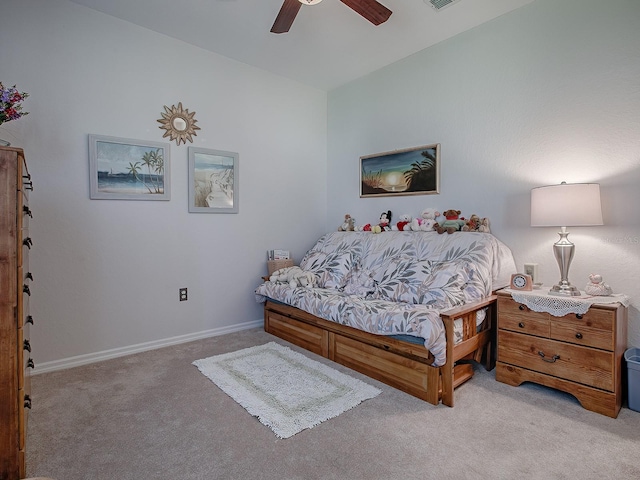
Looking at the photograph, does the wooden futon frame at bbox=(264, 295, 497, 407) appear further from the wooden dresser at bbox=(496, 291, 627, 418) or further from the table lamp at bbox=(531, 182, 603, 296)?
the table lamp at bbox=(531, 182, 603, 296)

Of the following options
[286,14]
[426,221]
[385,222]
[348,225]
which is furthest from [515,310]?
[286,14]

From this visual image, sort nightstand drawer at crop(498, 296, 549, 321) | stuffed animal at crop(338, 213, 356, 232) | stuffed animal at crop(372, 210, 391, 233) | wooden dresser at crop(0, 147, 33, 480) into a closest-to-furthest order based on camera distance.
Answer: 1. wooden dresser at crop(0, 147, 33, 480)
2. nightstand drawer at crop(498, 296, 549, 321)
3. stuffed animal at crop(372, 210, 391, 233)
4. stuffed animal at crop(338, 213, 356, 232)

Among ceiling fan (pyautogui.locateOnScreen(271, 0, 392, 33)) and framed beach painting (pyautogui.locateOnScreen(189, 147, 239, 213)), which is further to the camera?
framed beach painting (pyautogui.locateOnScreen(189, 147, 239, 213))

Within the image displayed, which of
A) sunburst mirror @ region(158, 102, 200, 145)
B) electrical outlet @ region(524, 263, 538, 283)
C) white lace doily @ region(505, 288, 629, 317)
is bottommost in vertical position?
white lace doily @ region(505, 288, 629, 317)

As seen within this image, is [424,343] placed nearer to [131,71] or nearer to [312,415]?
[312,415]

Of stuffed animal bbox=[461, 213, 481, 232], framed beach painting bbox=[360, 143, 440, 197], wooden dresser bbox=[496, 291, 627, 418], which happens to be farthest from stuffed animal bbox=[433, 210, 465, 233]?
wooden dresser bbox=[496, 291, 627, 418]

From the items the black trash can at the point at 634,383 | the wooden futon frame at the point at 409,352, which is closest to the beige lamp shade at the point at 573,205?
the wooden futon frame at the point at 409,352

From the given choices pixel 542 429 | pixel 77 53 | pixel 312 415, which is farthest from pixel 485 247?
pixel 77 53

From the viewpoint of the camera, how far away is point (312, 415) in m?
1.92

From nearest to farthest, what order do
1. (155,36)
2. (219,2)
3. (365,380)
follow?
(365,380)
(219,2)
(155,36)

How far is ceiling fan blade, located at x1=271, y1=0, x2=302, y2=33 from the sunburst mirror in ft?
3.93

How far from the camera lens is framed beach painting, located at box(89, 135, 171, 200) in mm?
2713

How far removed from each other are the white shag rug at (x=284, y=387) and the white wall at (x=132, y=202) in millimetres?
806

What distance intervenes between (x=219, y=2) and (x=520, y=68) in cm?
227
